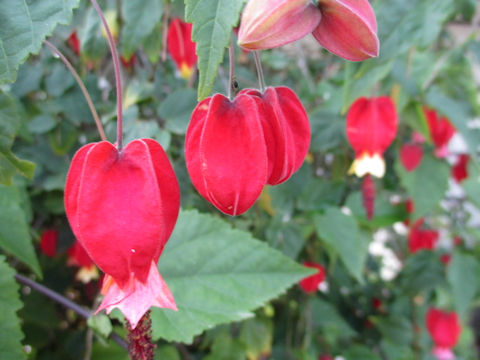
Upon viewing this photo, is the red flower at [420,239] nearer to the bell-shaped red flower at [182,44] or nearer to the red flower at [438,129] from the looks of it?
the red flower at [438,129]

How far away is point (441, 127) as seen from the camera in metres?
0.91

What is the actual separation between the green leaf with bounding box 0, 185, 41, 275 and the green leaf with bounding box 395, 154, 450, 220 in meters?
0.70

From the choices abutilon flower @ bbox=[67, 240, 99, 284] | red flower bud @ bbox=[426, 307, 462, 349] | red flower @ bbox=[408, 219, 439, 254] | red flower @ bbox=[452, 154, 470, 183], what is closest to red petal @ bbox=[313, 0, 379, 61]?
abutilon flower @ bbox=[67, 240, 99, 284]

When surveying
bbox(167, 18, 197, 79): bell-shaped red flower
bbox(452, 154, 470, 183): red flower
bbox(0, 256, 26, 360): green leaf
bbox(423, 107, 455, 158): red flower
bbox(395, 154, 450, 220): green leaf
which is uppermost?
bbox(167, 18, 197, 79): bell-shaped red flower

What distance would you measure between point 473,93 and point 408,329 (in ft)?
2.19

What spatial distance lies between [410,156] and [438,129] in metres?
0.08

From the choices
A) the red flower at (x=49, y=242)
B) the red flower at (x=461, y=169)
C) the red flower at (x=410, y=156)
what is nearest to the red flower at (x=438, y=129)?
the red flower at (x=410, y=156)

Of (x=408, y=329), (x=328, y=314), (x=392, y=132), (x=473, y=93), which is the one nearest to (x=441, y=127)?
(x=473, y=93)

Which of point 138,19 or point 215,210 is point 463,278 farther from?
point 138,19

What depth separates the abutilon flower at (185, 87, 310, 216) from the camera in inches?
12.5

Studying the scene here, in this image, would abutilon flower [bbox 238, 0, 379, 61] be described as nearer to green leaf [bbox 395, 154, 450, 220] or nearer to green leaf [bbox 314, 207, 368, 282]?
green leaf [bbox 314, 207, 368, 282]

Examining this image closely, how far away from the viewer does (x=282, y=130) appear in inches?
13.5

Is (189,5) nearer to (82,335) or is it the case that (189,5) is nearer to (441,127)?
(82,335)

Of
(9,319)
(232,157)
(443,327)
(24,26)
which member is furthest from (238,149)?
(443,327)
